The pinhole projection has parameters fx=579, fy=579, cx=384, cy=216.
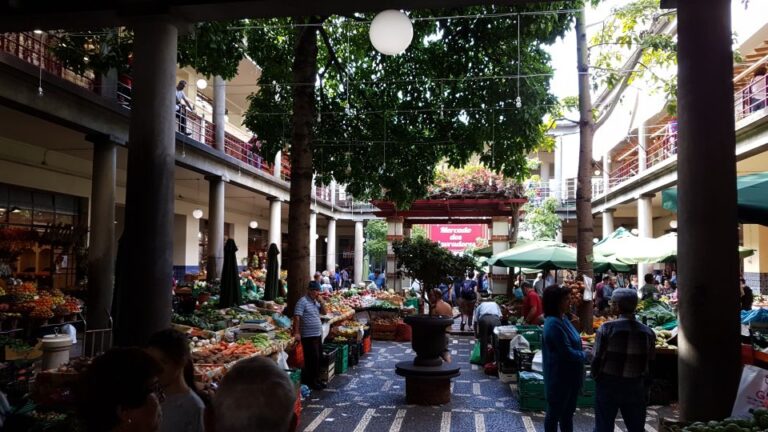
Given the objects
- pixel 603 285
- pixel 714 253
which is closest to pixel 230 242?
pixel 714 253

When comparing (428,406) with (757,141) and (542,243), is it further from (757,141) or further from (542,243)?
(757,141)

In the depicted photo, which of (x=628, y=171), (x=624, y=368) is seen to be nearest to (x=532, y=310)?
(x=624, y=368)

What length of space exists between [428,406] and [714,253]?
4863 millimetres

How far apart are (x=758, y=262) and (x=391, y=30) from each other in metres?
18.0

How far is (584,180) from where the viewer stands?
9.05 metres

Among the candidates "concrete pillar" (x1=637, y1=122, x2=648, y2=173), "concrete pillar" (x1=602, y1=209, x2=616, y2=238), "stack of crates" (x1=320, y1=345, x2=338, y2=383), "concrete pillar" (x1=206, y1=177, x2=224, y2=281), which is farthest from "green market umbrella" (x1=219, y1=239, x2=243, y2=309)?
"concrete pillar" (x1=602, y1=209, x2=616, y2=238)

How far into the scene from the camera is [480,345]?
1138 centimetres

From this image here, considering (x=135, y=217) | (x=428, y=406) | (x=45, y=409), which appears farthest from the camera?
(x=428, y=406)

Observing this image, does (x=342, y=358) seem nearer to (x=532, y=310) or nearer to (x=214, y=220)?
(x=532, y=310)

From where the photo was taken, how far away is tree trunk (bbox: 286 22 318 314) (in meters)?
9.84

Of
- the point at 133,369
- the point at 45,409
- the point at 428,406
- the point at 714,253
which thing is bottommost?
the point at 428,406

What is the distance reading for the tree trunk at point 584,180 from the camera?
9023 mm

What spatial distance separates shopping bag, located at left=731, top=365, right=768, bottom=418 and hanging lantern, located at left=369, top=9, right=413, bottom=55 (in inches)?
147

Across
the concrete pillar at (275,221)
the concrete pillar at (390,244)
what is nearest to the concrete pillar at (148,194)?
the concrete pillar at (390,244)
